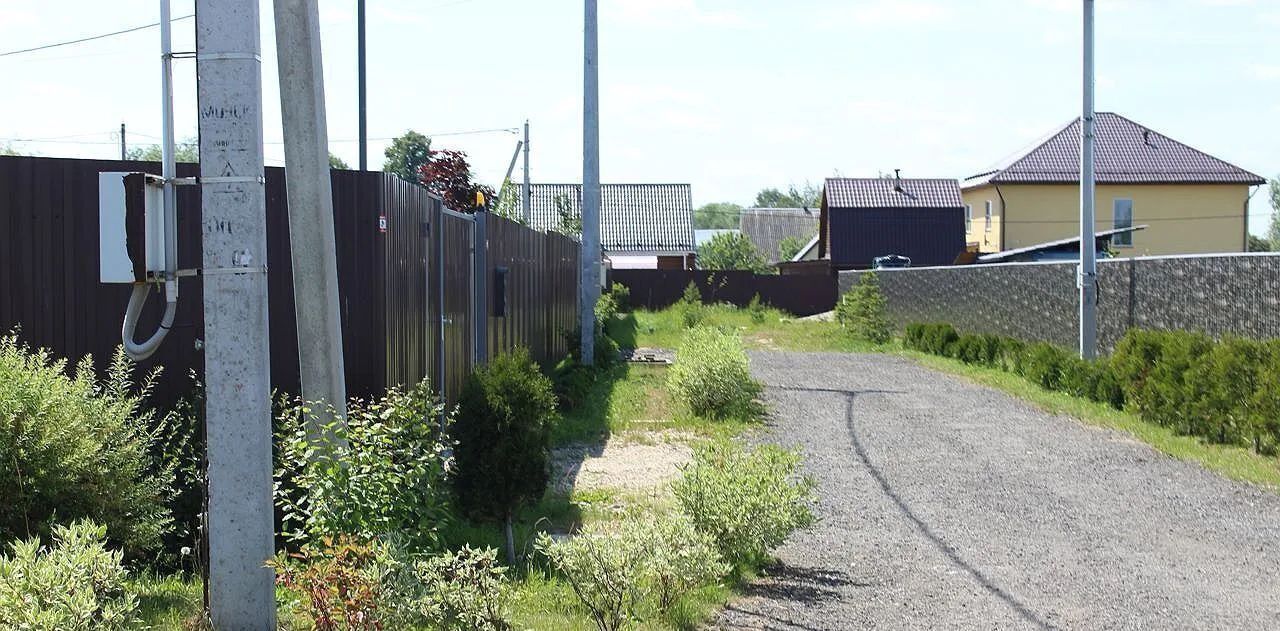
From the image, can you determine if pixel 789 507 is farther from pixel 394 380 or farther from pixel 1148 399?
pixel 1148 399

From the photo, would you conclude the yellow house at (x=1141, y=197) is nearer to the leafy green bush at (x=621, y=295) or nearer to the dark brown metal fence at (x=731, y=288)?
the dark brown metal fence at (x=731, y=288)

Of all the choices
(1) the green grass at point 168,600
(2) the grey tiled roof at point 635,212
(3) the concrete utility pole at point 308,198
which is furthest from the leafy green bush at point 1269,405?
(2) the grey tiled roof at point 635,212

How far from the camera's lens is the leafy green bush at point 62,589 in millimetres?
3955

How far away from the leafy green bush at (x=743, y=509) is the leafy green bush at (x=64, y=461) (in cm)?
275

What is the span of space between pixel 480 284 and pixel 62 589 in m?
7.76

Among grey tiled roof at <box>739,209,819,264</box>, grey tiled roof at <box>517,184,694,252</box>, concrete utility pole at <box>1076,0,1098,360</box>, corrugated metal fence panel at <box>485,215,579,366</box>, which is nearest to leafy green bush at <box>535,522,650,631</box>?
corrugated metal fence panel at <box>485,215,579,366</box>

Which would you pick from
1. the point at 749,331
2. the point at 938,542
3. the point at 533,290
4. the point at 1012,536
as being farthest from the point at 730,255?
the point at 938,542

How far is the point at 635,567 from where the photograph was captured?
5.65 meters

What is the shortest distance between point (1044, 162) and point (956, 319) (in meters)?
24.7

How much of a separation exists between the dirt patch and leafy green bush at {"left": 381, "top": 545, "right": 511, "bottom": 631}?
455 centimetres

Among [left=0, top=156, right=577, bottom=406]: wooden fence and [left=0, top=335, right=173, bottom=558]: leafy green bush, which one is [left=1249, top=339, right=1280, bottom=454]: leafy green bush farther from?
[left=0, top=335, right=173, bottom=558]: leafy green bush

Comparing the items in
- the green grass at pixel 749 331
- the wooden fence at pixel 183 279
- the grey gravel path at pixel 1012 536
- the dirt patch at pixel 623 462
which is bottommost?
the grey gravel path at pixel 1012 536

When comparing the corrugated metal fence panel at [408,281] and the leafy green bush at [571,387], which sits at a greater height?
the corrugated metal fence panel at [408,281]

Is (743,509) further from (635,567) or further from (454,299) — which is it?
(454,299)
